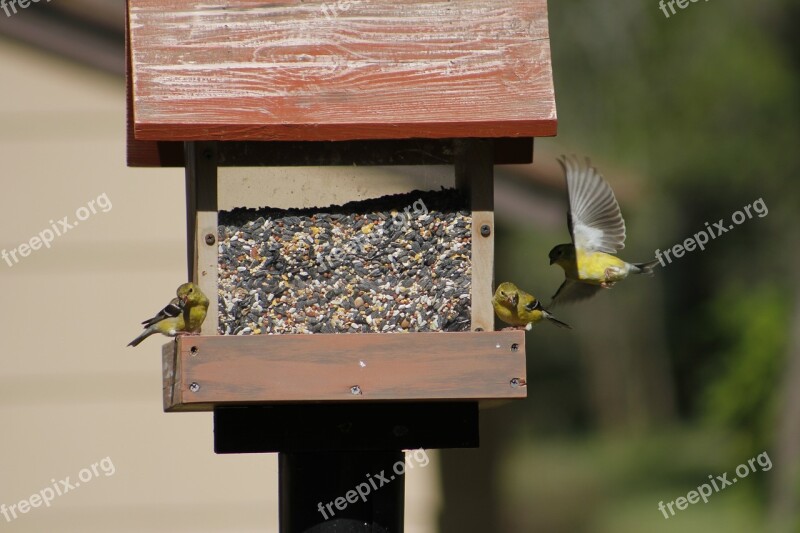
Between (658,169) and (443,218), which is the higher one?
(658,169)

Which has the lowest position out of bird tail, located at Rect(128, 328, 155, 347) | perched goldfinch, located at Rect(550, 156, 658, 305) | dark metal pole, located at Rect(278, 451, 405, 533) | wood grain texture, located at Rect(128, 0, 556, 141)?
dark metal pole, located at Rect(278, 451, 405, 533)

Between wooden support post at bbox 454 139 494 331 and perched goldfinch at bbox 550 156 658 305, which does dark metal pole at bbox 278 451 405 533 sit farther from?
perched goldfinch at bbox 550 156 658 305

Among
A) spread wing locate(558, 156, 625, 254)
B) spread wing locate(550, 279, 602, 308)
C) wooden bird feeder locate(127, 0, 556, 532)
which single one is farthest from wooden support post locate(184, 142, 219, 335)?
spread wing locate(550, 279, 602, 308)

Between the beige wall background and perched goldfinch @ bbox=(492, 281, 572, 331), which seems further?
the beige wall background

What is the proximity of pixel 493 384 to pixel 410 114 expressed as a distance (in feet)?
2.88

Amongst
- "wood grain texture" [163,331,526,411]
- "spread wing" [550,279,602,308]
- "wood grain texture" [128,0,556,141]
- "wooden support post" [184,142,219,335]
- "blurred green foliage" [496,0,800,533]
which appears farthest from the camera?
"blurred green foliage" [496,0,800,533]

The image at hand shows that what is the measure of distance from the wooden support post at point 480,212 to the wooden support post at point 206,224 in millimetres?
814

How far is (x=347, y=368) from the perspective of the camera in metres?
3.36

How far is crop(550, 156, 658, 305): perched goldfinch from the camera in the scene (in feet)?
16.9

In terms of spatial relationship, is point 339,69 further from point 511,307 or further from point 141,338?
point 141,338

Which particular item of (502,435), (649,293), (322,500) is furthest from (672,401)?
(322,500)

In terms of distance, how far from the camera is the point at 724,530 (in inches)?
739

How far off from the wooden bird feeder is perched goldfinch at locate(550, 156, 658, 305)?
1.26 metres

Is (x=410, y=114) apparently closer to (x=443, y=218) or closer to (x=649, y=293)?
(x=443, y=218)
